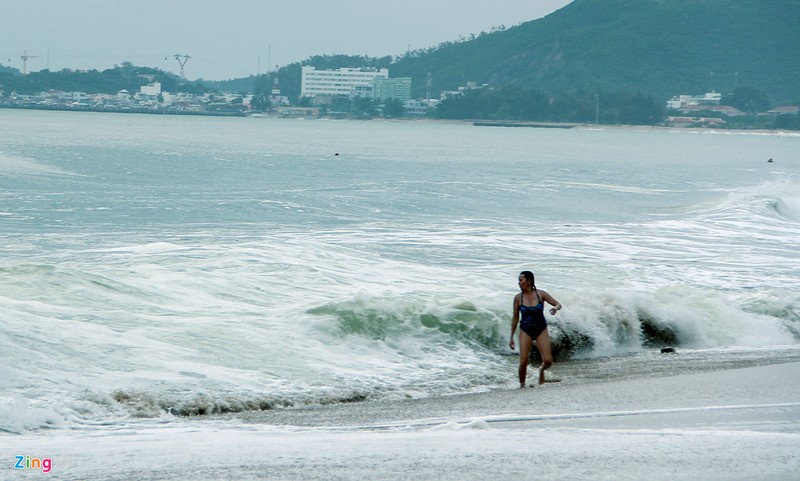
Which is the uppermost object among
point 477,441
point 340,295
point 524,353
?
point 477,441

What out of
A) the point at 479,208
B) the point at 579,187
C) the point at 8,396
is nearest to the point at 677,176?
the point at 579,187

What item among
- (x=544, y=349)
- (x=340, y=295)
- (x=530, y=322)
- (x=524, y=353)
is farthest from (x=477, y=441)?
(x=340, y=295)

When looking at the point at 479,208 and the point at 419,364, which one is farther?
the point at 479,208

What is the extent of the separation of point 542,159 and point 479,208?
2068 inches

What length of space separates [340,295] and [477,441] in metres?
8.89

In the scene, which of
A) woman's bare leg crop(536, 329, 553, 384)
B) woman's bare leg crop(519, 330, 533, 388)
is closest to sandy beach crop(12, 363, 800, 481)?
A: woman's bare leg crop(519, 330, 533, 388)

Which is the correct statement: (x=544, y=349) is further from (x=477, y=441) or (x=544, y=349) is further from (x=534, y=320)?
(x=477, y=441)

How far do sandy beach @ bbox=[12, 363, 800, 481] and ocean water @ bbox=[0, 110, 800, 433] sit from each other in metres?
1.08

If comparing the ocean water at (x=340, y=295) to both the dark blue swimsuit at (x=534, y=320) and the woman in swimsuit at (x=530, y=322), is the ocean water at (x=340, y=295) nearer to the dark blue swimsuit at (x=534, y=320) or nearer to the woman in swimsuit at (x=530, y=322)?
the woman in swimsuit at (x=530, y=322)

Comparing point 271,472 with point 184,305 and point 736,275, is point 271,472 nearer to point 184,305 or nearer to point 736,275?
point 184,305

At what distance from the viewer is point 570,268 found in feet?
69.6

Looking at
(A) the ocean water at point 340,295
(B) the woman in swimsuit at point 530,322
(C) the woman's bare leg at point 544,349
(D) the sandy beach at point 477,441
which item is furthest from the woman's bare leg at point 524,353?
(D) the sandy beach at point 477,441

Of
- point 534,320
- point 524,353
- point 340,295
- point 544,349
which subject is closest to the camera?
point 524,353

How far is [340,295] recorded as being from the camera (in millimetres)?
16625
